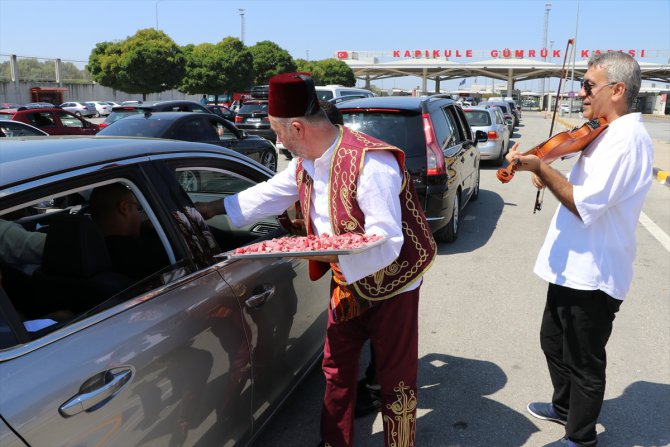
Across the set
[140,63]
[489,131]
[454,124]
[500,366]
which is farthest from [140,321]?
[140,63]

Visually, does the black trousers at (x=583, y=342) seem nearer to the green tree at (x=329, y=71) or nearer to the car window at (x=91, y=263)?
the car window at (x=91, y=263)

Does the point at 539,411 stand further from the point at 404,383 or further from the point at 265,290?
the point at 265,290

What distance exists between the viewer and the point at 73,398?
1.49 m

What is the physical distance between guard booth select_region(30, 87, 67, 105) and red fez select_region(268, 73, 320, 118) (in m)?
54.5

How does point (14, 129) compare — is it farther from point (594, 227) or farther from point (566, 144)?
point (594, 227)

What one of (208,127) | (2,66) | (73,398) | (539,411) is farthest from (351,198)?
(2,66)

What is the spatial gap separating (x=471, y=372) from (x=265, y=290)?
1.78 m

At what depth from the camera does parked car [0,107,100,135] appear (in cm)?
1448

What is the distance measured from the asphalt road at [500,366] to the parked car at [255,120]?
490 inches

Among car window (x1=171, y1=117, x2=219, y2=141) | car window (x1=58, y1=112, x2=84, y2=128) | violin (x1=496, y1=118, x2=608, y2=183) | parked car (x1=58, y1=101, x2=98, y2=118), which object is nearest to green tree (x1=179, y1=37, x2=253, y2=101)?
parked car (x1=58, y1=101, x2=98, y2=118)

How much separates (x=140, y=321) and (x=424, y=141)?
14.4 feet

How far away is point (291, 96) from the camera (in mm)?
1938

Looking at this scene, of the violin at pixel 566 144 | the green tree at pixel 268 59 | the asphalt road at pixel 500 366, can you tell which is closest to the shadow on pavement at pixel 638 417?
the asphalt road at pixel 500 366

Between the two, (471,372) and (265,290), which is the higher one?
(265,290)
